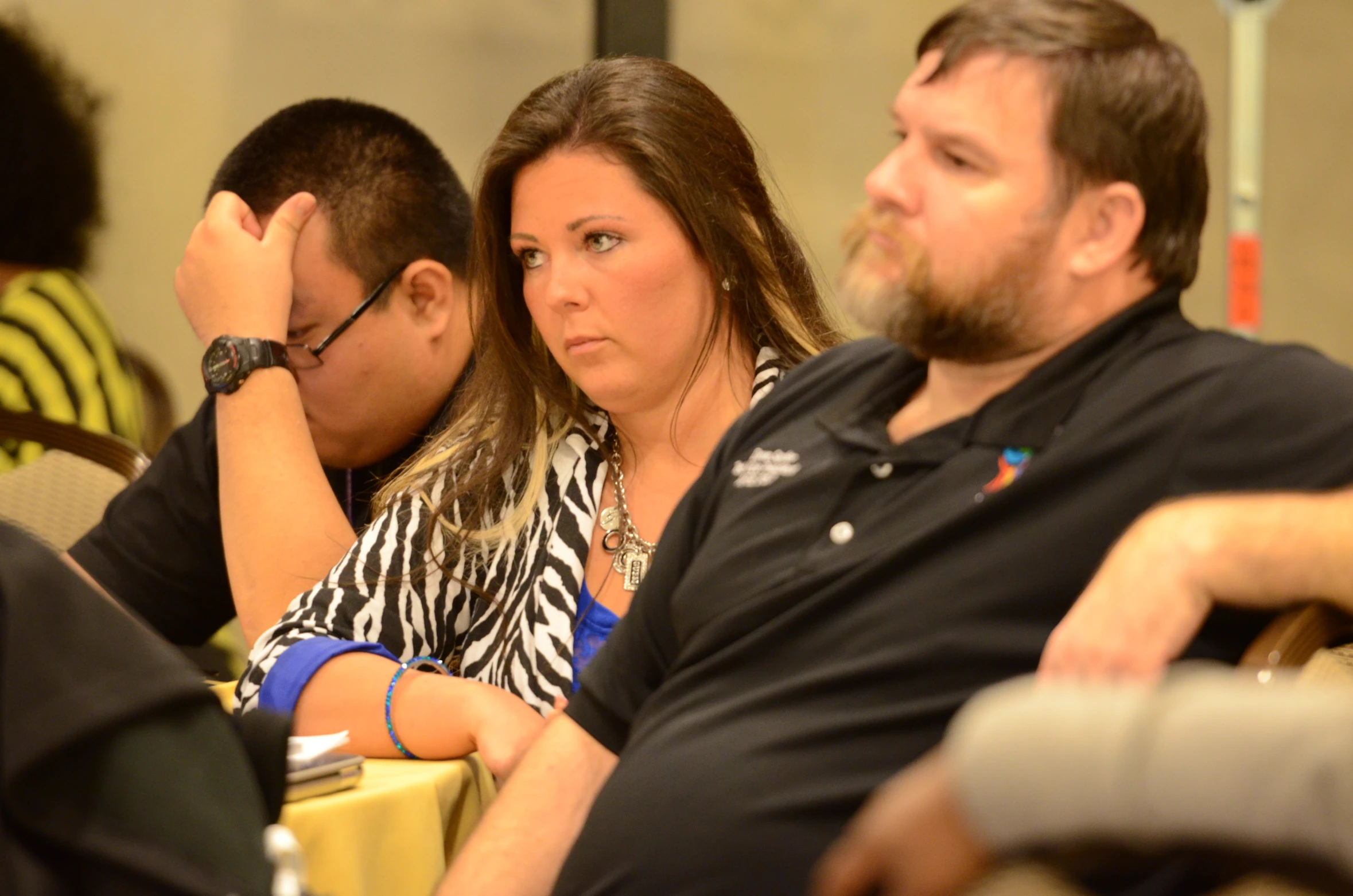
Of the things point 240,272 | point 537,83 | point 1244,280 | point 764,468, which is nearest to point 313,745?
point 764,468

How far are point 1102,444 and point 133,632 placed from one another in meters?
0.83

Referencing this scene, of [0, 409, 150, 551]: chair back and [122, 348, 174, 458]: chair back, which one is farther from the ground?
[0, 409, 150, 551]: chair back

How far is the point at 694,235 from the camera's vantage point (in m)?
2.07

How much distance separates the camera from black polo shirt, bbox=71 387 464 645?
8.80 ft

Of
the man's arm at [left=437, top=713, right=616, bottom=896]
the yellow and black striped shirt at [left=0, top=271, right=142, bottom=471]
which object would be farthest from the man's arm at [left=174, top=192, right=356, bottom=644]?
the yellow and black striped shirt at [left=0, top=271, right=142, bottom=471]

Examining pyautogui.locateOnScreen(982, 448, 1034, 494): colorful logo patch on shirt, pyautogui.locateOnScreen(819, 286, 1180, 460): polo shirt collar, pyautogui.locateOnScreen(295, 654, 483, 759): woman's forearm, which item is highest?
pyautogui.locateOnScreen(819, 286, 1180, 460): polo shirt collar

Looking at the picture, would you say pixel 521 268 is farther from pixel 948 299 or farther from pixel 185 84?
pixel 185 84

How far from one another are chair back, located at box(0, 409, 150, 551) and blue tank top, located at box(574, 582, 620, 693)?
1448mm

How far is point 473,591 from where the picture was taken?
6.86ft

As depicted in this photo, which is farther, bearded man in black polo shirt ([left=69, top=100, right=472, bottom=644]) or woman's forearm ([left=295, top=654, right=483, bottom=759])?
bearded man in black polo shirt ([left=69, top=100, right=472, bottom=644])

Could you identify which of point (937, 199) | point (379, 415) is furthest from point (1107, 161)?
point (379, 415)

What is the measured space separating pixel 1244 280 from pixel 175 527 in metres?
1.93

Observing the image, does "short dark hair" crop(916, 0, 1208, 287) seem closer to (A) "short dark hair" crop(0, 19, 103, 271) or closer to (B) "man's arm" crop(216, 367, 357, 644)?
(B) "man's arm" crop(216, 367, 357, 644)

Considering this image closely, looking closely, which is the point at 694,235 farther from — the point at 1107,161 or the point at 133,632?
the point at 133,632
